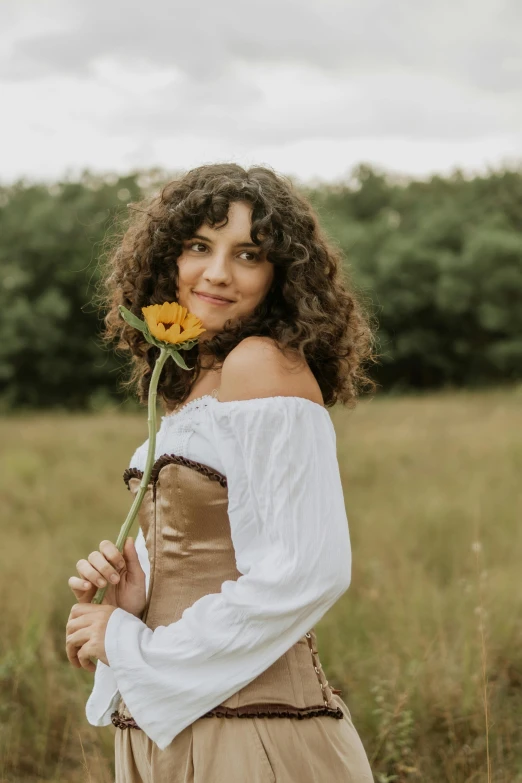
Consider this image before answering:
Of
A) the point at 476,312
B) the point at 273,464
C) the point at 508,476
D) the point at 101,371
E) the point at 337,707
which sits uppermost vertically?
the point at 273,464

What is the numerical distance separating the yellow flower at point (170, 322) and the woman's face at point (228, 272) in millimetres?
205

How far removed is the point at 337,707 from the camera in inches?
62.7

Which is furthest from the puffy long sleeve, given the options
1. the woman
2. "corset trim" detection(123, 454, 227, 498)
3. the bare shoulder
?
the bare shoulder

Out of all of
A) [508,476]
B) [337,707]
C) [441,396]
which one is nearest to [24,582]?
[337,707]

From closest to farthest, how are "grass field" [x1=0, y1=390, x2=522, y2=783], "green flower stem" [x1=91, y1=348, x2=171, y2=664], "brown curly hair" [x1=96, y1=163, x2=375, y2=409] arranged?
1. "green flower stem" [x1=91, y1=348, x2=171, y2=664]
2. "brown curly hair" [x1=96, y1=163, x2=375, y2=409]
3. "grass field" [x1=0, y1=390, x2=522, y2=783]

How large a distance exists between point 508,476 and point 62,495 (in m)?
4.05

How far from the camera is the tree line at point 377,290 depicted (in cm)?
2583

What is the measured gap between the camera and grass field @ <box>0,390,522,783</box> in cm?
297

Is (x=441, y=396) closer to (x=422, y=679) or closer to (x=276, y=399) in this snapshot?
(x=422, y=679)

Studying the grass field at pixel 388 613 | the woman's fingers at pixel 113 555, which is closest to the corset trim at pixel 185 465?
the woman's fingers at pixel 113 555

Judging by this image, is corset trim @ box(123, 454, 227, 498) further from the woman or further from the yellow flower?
the yellow flower

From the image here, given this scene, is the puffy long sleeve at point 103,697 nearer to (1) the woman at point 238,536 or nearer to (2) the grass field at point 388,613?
(1) the woman at point 238,536

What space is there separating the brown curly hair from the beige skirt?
68 cm

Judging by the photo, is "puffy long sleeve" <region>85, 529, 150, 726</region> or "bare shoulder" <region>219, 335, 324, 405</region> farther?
"puffy long sleeve" <region>85, 529, 150, 726</region>
